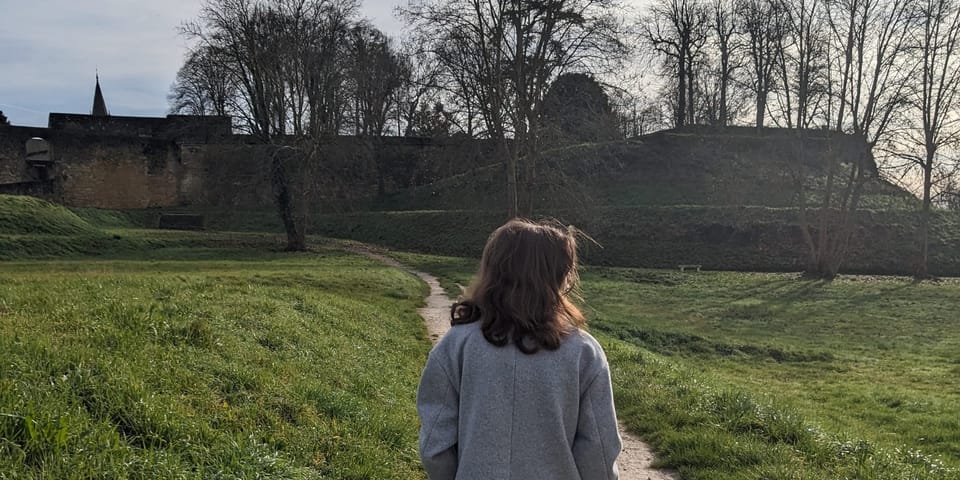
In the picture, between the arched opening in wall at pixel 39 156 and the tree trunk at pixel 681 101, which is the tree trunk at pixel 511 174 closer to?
the tree trunk at pixel 681 101

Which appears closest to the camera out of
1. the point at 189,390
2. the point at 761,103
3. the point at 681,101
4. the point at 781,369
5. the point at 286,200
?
the point at 189,390

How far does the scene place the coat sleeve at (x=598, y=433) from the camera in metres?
2.19

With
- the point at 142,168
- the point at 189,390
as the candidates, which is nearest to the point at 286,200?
the point at 142,168

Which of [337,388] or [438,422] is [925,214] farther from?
[438,422]

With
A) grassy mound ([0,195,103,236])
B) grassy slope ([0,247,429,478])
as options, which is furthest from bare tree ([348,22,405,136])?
grassy slope ([0,247,429,478])

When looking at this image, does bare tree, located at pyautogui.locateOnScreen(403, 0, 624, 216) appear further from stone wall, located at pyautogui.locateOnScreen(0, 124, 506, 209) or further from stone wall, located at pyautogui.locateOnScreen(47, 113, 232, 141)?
stone wall, located at pyautogui.locateOnScreen(47, 113, 232, 141)

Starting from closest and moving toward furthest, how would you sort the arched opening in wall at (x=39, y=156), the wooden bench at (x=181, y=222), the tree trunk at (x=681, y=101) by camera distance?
the wooden bench at (x=181, y=222)
the arched opening in wall at (x=39, y=156)
the tree trunk at (x=681, y=101)

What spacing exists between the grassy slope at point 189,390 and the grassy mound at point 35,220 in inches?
690

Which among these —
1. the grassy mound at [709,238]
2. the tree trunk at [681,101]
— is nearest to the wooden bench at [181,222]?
the grassy mound at [709,238]

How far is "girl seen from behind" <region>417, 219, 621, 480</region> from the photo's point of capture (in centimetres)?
216

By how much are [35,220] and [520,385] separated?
27283 mm

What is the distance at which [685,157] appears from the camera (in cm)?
4028

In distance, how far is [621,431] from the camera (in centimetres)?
621

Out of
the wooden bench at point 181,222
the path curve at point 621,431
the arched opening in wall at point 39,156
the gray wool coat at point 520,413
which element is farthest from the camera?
the arched opening in wall at point 39,156
